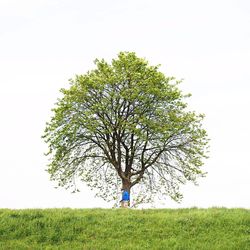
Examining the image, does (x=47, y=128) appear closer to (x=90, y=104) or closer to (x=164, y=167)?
(x=90, y=104)

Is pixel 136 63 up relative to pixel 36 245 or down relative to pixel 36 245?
up

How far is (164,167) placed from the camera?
38.8 m

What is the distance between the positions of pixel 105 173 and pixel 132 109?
708 centimetres

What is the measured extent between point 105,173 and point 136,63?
11.0m

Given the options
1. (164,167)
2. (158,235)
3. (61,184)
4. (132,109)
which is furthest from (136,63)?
(158,235)

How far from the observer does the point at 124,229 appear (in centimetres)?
2106

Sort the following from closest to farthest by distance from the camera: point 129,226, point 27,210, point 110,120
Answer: point 129,226
point 27,210
point 110,120

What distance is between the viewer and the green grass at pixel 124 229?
1930cm

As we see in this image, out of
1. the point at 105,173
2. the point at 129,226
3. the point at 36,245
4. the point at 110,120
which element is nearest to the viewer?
the point at 36,245

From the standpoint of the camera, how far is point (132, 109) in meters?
37.2

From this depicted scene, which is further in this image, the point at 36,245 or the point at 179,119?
the point at 179,119

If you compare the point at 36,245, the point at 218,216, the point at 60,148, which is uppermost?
the point at 60,148

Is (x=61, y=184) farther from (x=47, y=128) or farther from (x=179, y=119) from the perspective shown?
(x=179, y=119)

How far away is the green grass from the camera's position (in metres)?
19.3
